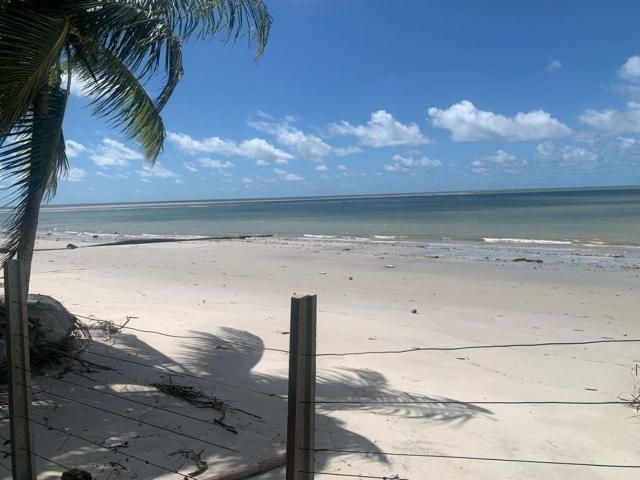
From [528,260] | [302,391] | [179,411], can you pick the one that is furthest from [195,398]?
[528,260]

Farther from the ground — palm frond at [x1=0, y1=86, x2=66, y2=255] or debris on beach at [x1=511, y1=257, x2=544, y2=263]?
palm frond at [x1=0, y1=86, x2=66, y2=255]

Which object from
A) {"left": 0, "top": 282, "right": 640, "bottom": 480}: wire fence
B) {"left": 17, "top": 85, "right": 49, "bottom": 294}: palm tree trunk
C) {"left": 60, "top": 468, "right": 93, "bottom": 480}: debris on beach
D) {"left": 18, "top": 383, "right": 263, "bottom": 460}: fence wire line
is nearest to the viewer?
{"left": 60, "top": 468, "right": 93, "bottom": 480}: debris on beach

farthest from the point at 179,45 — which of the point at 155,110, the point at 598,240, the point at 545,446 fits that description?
the point at 598,240

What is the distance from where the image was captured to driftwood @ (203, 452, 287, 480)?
3271mm

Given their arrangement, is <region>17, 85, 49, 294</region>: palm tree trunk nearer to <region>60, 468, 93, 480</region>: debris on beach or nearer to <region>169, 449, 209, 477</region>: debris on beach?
<region>169, 449, 209, 477</region>: debris on beach

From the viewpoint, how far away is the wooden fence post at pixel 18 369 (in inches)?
107

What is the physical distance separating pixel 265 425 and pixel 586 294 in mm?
10068

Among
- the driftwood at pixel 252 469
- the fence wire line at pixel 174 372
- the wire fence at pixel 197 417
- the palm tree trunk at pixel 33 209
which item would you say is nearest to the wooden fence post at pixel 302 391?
the wire fence at pixel 197 417

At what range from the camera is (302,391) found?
2.15 m

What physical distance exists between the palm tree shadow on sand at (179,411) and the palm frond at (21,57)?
2345 mm

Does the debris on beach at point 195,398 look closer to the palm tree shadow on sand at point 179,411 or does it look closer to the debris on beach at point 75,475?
the palm tree shadow on sand at point 179,411

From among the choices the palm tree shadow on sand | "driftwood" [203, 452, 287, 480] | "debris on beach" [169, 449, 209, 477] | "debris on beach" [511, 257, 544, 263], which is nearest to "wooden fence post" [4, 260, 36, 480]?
the palm tree shadow on sand

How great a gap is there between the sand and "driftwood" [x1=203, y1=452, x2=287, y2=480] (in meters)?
0.07

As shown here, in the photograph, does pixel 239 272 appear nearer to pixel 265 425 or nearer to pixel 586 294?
pixel 586 294
